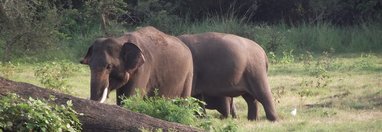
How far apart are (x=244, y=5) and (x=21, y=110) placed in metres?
A: 23.3

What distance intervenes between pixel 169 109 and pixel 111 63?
251 centimetres

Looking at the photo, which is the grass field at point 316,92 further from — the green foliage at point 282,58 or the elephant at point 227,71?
the elephant at point 227,71

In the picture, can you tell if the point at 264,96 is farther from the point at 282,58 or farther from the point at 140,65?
the point at 282,58

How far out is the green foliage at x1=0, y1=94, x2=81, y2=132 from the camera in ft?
21.8

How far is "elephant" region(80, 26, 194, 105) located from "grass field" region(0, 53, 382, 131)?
2.57 feet

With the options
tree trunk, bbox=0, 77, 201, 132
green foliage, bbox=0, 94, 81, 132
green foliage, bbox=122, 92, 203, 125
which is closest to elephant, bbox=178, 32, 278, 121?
green foliage, bbox=122, 92, 203, 125

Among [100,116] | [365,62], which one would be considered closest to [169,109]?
[100,116]

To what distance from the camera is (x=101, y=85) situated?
34.9 ft

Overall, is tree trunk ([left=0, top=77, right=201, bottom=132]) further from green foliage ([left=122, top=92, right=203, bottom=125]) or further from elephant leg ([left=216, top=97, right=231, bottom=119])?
elephant leg ([left=216, top=97, right=231, bottom=119])

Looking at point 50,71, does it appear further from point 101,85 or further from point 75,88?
point 101,85

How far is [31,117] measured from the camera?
21.8ft

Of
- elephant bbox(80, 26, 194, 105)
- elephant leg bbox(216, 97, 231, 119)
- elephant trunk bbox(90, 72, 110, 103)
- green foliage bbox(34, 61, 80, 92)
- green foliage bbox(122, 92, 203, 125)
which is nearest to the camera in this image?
green foliage bbox(122, 92, 203, 125)

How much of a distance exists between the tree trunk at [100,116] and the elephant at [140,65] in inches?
130

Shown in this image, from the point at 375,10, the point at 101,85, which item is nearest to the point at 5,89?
the point at 101,85
